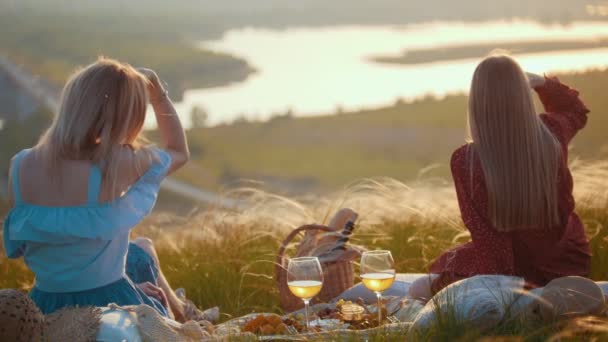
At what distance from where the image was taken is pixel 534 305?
11.0 feet

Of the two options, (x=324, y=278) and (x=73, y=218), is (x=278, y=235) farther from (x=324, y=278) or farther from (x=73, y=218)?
(x=73, y=218)

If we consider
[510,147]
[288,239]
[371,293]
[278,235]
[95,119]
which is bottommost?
[278,235]

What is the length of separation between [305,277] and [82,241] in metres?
1.05

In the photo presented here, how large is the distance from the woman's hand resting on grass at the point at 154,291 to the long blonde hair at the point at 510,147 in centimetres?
165

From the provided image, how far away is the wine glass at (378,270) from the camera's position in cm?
349

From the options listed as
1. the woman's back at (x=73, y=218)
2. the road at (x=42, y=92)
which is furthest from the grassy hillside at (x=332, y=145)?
the woman's back at (x=73, y=218)

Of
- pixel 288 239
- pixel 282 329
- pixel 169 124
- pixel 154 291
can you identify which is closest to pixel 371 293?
pixel 288 239

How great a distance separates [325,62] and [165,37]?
17.2 metres

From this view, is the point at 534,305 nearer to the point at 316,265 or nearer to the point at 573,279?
the point at 573,279

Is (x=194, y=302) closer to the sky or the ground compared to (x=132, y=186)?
closer to the ground

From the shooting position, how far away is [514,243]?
13.2 ft

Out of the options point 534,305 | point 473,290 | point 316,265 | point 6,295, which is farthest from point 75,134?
point 534,305

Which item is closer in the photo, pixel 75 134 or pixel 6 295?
pixel 6 295

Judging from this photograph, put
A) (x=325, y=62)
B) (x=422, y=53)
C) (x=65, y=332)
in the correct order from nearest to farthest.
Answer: (x=65, y=332)
(x=422, y=53)
(x=325, y=62)
